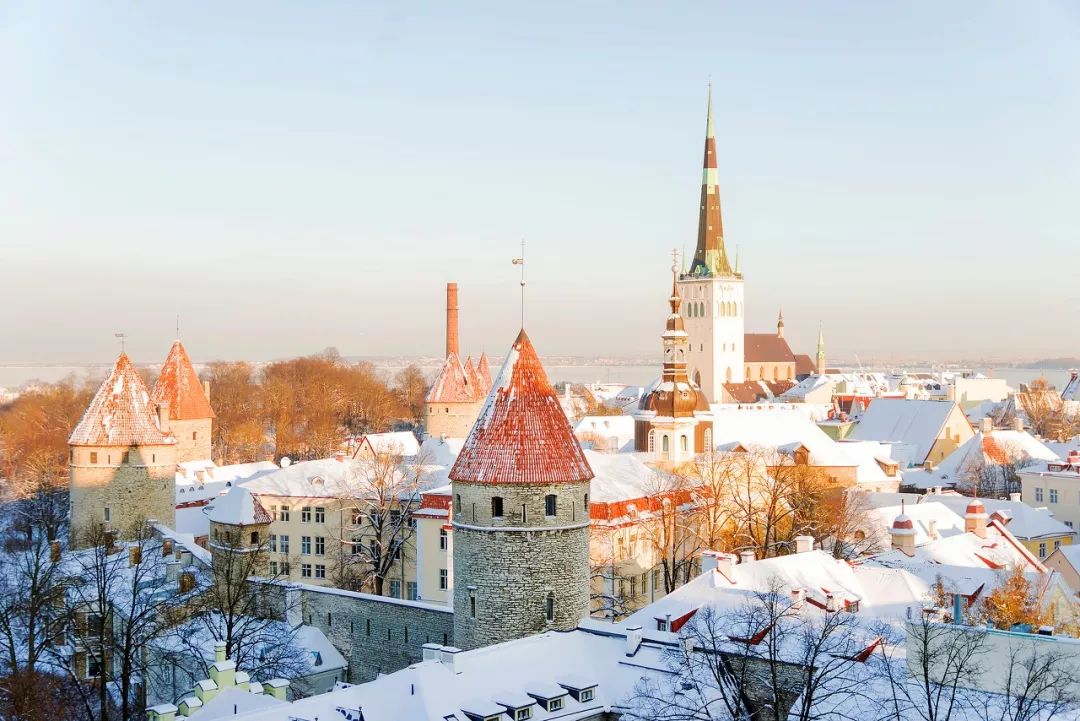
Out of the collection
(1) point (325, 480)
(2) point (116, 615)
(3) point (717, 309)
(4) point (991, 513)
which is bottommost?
(2) point (116, 615)

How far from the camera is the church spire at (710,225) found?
112312 millimetres

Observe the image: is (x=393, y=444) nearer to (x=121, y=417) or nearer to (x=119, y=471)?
(x=121, y=417)

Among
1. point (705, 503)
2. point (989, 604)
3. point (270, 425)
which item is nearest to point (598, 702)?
point (989, 604)

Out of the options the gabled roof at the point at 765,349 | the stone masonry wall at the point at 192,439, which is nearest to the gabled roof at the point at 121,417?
the stone masonry wall at the point at 192,439

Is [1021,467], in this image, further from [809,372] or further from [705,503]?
[809,372]

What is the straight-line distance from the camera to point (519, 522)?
24.8 m

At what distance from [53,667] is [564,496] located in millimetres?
12771

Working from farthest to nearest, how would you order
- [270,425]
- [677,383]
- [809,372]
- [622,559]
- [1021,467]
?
[809,372] → [270,425] → [1021,467] → [677,383] → [622,559]

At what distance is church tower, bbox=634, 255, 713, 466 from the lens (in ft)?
162

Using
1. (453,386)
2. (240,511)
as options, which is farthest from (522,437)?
(453,386)

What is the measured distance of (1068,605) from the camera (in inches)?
1085

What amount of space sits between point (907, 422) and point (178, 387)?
45.3 meters

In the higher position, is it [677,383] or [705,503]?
[677,383]

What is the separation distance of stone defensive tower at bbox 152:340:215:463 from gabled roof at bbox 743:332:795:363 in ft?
298
